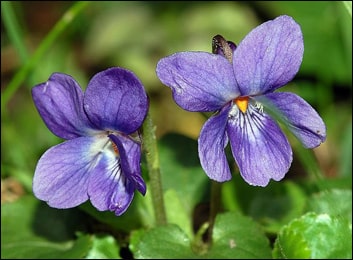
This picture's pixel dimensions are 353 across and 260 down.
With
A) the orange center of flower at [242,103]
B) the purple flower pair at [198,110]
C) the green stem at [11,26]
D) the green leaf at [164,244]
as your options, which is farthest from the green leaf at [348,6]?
the green stem at [11,26]

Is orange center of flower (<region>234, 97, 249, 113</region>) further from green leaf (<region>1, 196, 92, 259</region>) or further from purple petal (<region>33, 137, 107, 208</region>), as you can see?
green leaf (<region>1, 196, 92, 259</region>)

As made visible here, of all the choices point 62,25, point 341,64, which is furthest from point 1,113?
point 341,64

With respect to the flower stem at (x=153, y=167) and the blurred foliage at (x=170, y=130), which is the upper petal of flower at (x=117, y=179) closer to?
the flower stem at (x=153, y=167)

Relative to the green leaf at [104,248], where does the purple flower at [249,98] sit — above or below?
above

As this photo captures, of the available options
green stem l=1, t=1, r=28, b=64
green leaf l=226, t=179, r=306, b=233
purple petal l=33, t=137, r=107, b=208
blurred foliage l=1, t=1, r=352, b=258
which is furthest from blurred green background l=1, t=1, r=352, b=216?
purple petal l=33, t=137, r=107, b=208

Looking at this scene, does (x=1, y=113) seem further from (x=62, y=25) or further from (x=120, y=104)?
(x=120, y=104)

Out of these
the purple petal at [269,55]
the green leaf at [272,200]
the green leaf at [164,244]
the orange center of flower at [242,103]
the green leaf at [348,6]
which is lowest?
the green leaf at [272,200]

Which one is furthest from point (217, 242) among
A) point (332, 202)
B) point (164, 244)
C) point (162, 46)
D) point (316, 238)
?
point (162, 46)
